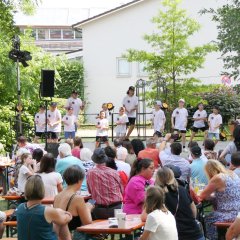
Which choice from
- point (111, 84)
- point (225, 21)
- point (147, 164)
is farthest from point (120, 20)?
point (147, 164)

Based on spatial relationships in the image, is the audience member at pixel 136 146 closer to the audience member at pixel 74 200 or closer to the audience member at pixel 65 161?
the audience member at pixel 65 161

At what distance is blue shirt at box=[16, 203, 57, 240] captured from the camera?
8430 mm

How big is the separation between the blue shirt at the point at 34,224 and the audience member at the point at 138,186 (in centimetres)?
214

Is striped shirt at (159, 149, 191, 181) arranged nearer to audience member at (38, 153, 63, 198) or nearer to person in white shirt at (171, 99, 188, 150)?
audience member at (38, 153, 63, 198)

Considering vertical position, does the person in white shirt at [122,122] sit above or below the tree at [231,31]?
below

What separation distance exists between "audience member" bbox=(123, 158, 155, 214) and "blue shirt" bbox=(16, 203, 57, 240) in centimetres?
214

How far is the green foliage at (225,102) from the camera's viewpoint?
3228 cm

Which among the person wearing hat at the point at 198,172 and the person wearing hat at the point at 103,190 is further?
the person wearing hat at the point at 198,172

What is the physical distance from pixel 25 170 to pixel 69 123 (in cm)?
1133

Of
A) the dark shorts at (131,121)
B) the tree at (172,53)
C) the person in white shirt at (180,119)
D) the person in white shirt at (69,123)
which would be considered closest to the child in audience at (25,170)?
the person in white shirt at (69,123)

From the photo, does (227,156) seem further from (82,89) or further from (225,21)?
(82,89)

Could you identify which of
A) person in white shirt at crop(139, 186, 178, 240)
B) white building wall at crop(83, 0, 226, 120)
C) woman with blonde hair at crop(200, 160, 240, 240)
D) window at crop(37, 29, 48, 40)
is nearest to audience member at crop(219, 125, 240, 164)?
woman with blonde hair at crop(200, 160, 240, 240)

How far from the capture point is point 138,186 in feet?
34.3

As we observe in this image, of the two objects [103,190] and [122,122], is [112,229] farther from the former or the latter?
[122,122]
